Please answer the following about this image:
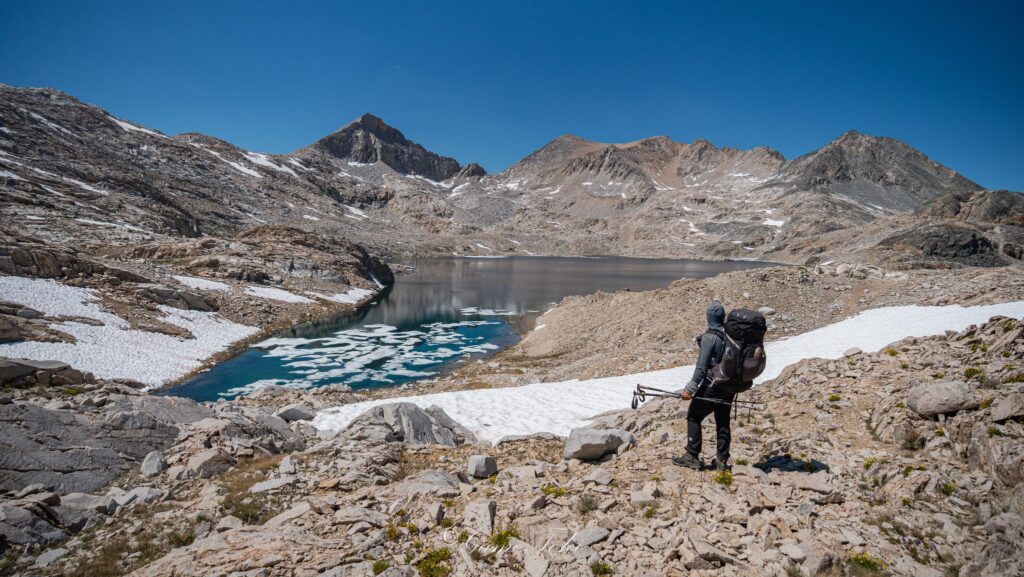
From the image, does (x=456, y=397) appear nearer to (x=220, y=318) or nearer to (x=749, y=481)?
(x=749, y=481)

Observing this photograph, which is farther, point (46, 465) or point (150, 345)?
point (150, 345)

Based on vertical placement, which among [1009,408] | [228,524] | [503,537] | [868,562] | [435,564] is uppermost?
[1009,408]

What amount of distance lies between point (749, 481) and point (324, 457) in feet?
28.5

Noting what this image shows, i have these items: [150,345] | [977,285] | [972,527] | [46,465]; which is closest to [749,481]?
[972,527]

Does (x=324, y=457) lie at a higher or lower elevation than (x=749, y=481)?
lower

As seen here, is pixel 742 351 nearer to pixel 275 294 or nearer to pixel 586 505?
pixel 586 505

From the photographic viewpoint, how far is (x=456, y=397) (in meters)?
17.3

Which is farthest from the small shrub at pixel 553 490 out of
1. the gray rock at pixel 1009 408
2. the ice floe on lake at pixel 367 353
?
the ice floe on lake at pixel 367 353

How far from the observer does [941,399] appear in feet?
22.4

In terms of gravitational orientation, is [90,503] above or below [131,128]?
below

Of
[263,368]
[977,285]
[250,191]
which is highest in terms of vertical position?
[250,191]

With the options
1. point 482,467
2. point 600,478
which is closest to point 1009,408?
point 600,478

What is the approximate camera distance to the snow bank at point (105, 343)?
906 inches

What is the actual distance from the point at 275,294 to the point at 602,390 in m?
47.2
